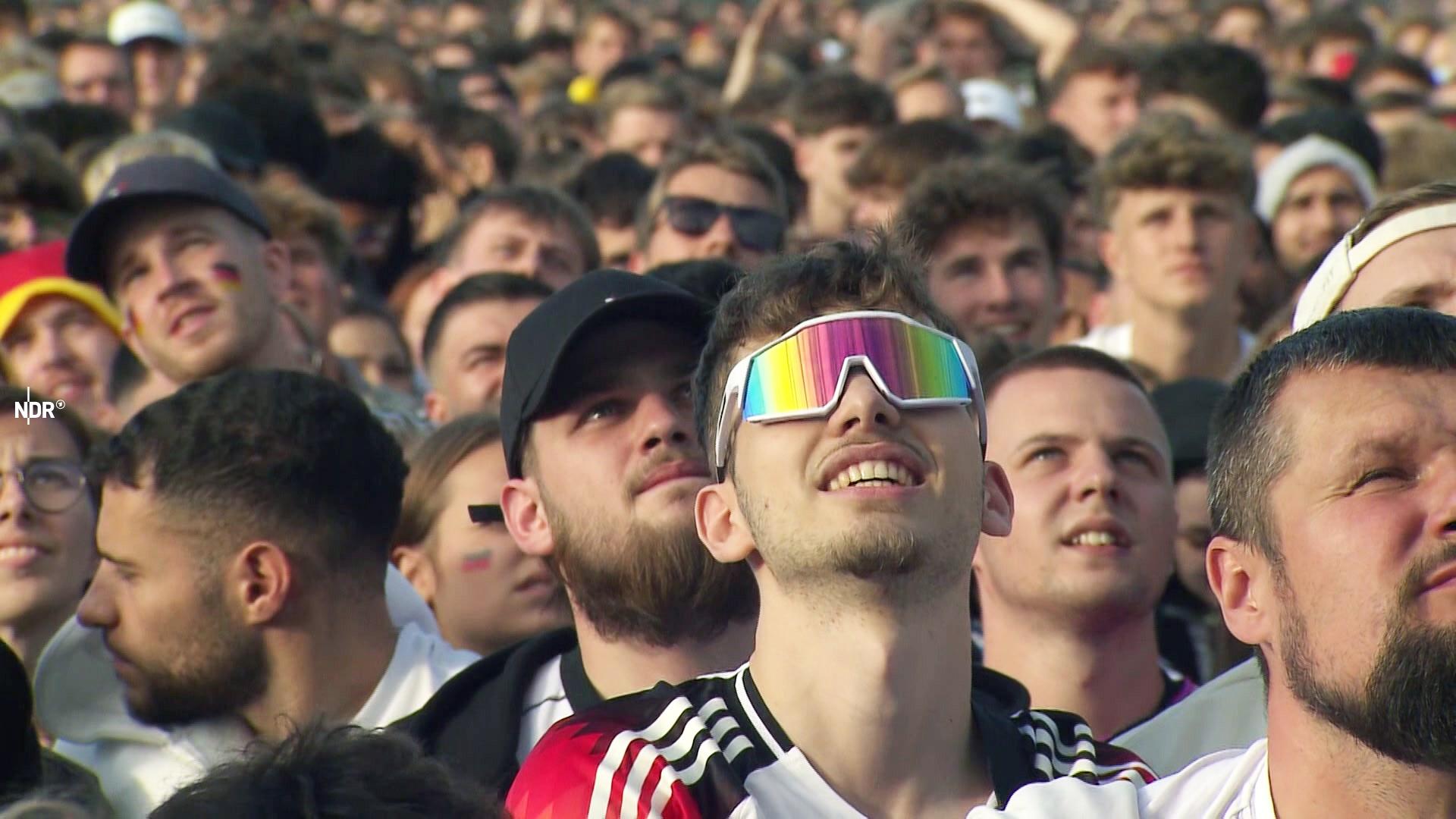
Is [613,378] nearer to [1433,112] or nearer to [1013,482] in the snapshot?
[1013,482]

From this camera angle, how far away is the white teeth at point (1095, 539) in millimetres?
4797

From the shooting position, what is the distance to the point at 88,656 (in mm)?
4738

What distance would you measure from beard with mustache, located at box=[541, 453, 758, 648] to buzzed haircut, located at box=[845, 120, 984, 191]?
4.18 meters

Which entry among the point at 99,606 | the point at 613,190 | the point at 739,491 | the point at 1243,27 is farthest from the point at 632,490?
the point at 1243,27

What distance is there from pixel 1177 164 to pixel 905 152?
4.72 ft

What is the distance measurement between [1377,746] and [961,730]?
0.78 m

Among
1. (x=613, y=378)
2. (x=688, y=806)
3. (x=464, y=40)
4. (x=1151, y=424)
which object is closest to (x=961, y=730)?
(x=688, y=806)

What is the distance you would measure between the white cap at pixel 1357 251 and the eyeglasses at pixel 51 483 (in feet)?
9.84

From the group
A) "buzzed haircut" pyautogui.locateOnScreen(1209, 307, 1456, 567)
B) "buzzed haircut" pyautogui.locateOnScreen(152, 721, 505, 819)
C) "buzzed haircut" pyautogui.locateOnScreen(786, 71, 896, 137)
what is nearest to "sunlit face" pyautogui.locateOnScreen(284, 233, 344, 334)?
"buzzed haircut" pyautogui.locateOnScreen(786, 71, 896, 137)

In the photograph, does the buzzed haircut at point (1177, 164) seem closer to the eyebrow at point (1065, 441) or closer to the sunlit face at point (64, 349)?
the eyebrow at point (1065, 441)

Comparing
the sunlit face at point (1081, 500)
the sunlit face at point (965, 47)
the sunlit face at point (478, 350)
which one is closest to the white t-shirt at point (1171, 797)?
the sunlit face at point (1081, 500)

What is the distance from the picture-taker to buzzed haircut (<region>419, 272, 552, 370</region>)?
659 centimetres

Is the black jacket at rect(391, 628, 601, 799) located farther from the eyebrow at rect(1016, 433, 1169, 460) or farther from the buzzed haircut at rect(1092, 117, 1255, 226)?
the buzzed haircut at rect(1092, 117, 1255, 226)

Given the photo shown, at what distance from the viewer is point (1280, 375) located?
331 cm
